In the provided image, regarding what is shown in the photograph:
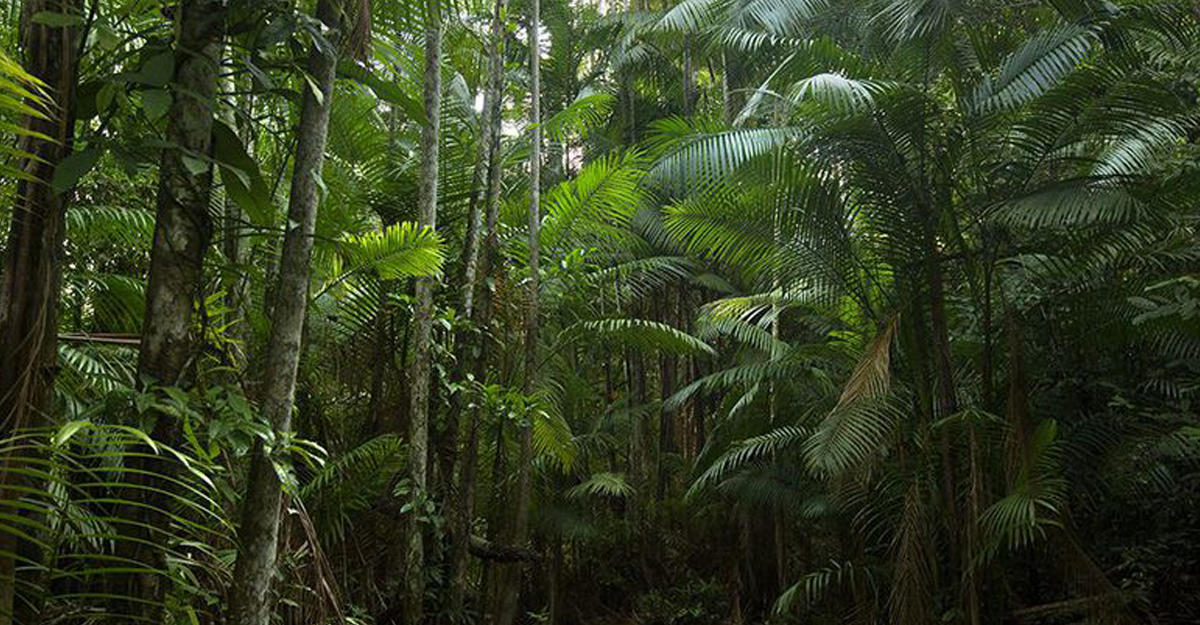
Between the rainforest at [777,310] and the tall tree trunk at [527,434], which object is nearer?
the rainforest at [777,310]

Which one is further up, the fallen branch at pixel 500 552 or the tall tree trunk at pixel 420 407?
the tall tree trunk at pixel 420 407

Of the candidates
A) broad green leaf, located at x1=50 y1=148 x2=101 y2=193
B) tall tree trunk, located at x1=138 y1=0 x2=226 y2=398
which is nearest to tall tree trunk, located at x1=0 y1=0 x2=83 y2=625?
broad green leaf, located at x1=50 y1=148 x2=101 y2=193

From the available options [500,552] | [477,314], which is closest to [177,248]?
[477,314]

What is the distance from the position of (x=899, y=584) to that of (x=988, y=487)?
84cm

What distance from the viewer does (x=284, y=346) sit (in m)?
2.59

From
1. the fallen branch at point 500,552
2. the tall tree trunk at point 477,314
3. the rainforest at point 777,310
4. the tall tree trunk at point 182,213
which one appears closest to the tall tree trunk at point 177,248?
the tall tree trunk at point 182,213

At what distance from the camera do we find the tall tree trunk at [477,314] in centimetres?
556

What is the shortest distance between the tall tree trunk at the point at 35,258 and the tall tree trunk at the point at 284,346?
0.62 meters

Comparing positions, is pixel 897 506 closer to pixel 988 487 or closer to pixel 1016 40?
pixel 988 487

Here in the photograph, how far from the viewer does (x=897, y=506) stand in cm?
616

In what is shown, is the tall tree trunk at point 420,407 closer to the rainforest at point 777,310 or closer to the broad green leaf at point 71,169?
the rainforest at point 777,310

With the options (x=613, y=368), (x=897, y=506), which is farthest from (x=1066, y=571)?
(x=613, y=368)

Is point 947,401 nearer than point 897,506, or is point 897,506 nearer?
point 947,401

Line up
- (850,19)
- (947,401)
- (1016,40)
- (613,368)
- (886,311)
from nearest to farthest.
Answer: (947,401) → (886,311) → (1016,40) → (850,19) → (613,368)
